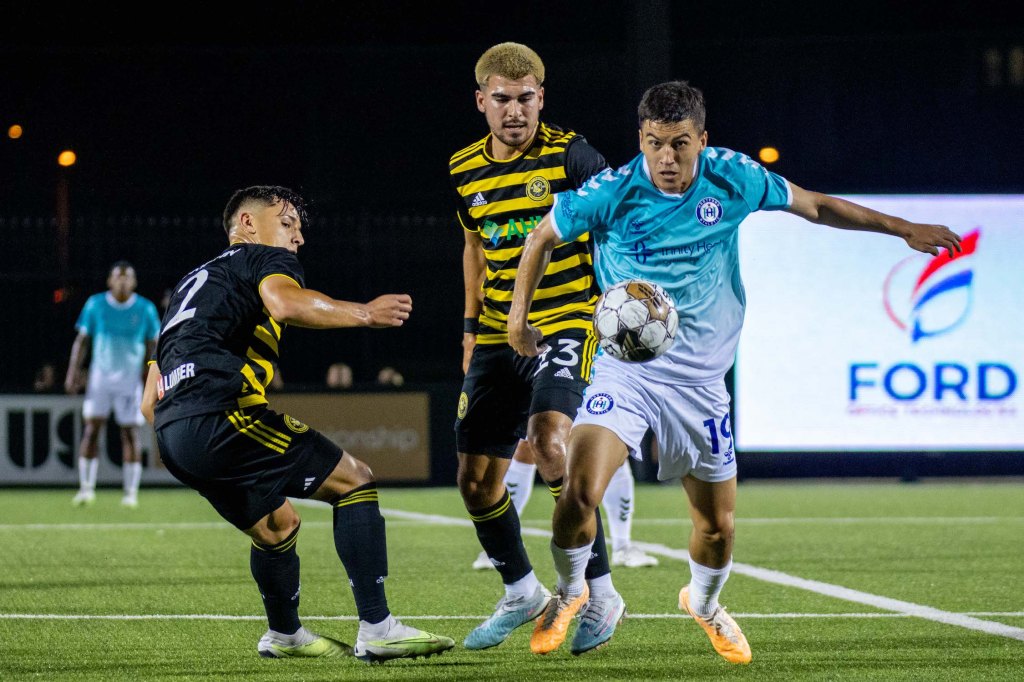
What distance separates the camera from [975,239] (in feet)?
53.1

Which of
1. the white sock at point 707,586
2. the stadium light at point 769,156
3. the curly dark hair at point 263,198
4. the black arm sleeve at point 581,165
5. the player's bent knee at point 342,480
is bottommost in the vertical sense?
the white sock at point 707,586

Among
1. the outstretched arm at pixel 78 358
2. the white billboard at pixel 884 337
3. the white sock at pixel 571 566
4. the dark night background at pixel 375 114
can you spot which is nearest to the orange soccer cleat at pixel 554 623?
the white sock at pixel 571 566

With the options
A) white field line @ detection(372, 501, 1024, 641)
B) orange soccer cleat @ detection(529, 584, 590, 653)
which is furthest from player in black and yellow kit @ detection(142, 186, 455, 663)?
white field line @ detection(372, 501, 1024, 641)

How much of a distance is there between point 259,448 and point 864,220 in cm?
227

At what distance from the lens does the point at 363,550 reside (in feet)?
17.4

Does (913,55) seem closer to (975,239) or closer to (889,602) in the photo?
(975,239)

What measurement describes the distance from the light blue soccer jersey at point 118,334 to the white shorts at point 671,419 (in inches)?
354

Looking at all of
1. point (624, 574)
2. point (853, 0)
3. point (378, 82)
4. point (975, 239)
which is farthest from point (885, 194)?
point (378, 82)

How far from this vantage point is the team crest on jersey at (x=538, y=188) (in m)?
5.95

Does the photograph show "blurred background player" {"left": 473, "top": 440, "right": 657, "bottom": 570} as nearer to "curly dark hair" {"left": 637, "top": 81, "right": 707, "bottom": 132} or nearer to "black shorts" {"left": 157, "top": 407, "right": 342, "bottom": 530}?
"black shorts" {"left": 157, "top": 407, "right": 342, "bottom": 530}

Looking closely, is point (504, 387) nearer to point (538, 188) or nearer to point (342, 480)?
point (538, 188)

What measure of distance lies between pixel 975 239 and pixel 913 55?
303 inches

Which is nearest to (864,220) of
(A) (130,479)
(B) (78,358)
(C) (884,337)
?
(A) (130,479)

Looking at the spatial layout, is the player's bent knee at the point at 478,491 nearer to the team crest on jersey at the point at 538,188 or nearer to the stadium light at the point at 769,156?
the team crest on jersey at the point at 538,188
